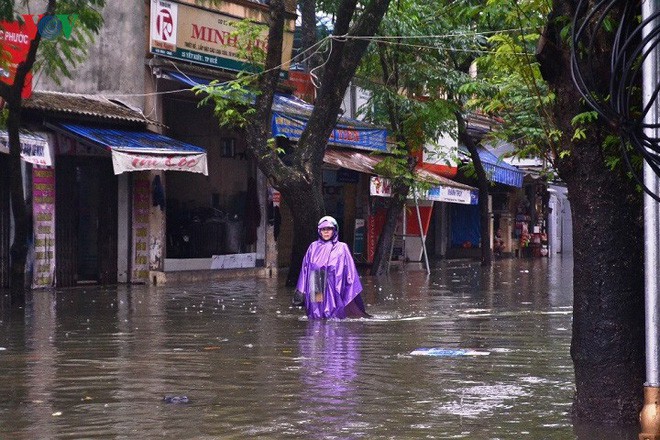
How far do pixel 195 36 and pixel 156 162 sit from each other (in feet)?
13.9

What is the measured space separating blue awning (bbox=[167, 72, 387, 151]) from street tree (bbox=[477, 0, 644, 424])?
14.9 metres

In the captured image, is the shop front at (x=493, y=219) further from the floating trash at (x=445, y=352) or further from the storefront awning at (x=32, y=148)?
the floating trash at (x=445, y=352)

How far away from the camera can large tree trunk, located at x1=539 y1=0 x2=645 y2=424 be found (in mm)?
7062

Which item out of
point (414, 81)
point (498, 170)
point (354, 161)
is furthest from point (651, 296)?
point (498, 170)

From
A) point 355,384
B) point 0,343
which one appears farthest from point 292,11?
point 355,384

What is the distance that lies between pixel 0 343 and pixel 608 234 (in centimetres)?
763

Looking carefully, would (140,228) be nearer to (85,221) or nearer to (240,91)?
(85,221)

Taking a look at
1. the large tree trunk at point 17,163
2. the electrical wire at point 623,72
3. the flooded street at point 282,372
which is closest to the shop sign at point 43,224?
the flooded street at point 282,372

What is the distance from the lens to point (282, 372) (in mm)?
10188

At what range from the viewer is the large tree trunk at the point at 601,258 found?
706cm

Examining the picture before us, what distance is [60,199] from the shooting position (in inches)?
888

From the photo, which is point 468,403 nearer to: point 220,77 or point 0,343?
point 0,343

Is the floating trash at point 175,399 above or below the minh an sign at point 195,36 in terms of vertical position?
below

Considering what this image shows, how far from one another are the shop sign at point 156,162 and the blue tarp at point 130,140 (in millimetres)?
94
